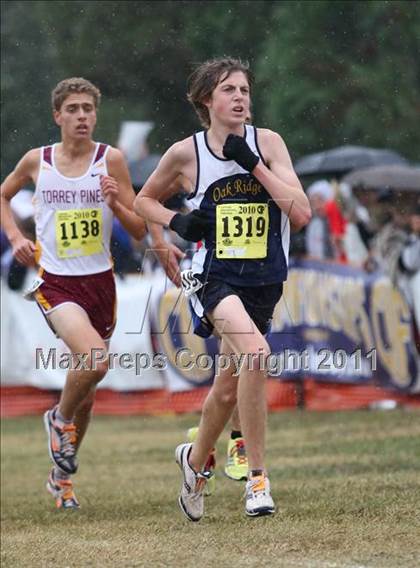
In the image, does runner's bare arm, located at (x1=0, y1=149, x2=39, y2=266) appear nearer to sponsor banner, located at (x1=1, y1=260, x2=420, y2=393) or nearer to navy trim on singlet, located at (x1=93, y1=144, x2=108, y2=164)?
navy trim on singlet, located at (x1=93, y1=144, x2=108, y2=164)

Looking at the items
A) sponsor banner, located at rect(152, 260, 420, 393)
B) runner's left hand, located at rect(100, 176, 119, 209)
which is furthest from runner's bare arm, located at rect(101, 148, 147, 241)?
sponsor banner, located at rect(152, 260, 420, 393)

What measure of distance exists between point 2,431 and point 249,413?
26.2 ft

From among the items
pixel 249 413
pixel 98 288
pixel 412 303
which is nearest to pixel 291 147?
pixel 412 303

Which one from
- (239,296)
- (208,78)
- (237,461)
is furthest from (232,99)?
(237,461)

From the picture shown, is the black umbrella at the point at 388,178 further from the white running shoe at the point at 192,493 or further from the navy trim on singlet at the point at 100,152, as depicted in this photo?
the white running shoe at the point at 192,493

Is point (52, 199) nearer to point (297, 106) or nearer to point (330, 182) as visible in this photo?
point (297, 106)

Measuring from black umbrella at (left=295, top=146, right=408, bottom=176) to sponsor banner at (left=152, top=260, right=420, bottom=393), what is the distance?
5.17 ft

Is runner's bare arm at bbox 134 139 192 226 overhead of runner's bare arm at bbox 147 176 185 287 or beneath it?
overhead

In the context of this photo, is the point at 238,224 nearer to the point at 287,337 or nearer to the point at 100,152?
the point at 100,152

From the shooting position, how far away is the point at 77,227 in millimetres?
8383

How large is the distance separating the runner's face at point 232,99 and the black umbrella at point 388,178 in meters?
8.15

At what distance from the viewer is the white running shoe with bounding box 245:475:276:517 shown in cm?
674

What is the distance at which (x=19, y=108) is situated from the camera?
11.2m

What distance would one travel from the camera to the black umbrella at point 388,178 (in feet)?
49.3
